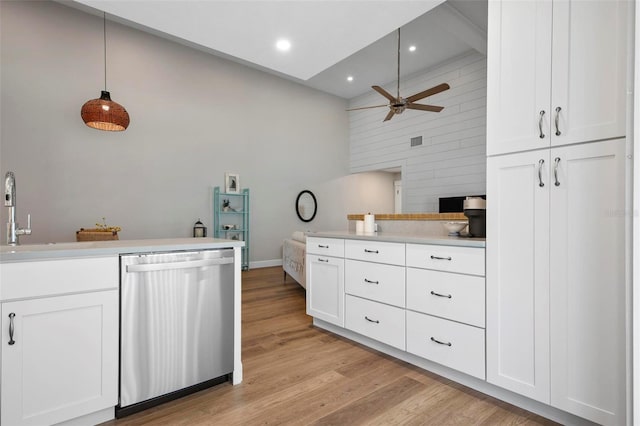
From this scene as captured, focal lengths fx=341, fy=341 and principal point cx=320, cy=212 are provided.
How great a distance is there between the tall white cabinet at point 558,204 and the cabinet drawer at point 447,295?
88mm

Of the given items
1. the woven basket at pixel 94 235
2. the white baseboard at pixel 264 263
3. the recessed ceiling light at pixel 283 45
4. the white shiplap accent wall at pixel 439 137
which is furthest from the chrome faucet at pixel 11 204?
the white shiplap accent wall at pixel 439 137

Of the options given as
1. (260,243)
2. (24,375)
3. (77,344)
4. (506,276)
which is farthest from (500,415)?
(260,243)

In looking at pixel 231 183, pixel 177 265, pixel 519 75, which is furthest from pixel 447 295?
pixel 231 183

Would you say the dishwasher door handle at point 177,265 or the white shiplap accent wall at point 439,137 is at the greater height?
the white shiplap accent wall at point 439,137

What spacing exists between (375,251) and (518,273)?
3.15 ft

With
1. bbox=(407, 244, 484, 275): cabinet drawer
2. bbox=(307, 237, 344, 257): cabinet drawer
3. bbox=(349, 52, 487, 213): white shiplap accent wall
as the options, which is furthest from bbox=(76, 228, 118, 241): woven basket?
bbox=(349, 52, 487, 213): white shiplap accent wall

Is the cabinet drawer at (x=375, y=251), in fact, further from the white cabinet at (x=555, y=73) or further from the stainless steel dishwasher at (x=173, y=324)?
the stainless steel dishwasher at (x=173, y=324)

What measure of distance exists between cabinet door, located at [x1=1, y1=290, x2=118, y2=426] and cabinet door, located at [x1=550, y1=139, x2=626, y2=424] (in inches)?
84.0

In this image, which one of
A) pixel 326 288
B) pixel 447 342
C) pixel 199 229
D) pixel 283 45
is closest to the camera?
pixel 447 342

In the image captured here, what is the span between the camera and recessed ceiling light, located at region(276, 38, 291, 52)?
267 centimetres

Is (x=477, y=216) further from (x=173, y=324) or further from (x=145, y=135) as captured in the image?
(x=145, y=135)

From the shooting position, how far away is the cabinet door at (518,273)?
1677 millimetres

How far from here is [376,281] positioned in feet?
8.15

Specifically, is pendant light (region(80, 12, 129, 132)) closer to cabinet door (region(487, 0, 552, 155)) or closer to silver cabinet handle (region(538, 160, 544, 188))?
cabinet door (region(487, 0, 552, 155))
